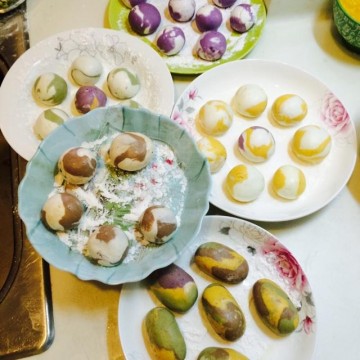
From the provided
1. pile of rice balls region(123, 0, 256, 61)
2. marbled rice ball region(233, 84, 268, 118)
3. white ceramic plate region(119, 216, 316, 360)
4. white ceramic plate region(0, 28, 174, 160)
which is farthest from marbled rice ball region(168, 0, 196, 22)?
white ceramic plate region(119, 216, 316, 360)

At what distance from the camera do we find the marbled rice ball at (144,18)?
933 mm

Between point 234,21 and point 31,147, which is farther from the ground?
point 234,21

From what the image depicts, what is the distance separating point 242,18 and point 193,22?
120 mm

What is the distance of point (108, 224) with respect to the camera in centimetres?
69

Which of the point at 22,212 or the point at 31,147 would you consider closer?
the point at 22,212

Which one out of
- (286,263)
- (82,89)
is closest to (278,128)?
(286,263)

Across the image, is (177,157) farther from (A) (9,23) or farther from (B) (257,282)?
(A) (9,23)

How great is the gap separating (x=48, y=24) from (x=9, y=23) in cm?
9

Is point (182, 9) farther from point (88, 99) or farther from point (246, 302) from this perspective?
point (246, 302)

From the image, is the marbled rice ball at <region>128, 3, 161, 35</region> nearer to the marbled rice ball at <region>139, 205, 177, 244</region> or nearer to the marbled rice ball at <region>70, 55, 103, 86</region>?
the marbled rice ball at <region>70, 55, 103, 86</region>

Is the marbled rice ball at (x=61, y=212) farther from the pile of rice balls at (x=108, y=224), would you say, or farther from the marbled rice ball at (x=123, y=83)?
the marbled rice ball at (x=123, y=83)

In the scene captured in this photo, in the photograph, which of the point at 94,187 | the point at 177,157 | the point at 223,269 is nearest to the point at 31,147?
the point at 94,187

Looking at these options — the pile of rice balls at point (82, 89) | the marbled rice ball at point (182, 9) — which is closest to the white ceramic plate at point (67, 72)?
the pile of rice balls at point (82, 89)

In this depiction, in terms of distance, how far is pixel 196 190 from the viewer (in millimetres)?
699
